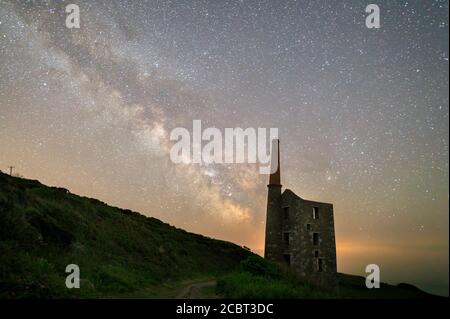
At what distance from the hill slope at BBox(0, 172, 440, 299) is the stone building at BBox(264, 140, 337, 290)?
9128 mm

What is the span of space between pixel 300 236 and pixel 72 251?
23.7m

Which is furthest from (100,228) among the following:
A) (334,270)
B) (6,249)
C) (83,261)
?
(334,270)

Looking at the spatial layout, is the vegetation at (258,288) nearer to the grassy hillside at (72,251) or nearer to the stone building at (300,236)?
the grassy hillside at (72,251)

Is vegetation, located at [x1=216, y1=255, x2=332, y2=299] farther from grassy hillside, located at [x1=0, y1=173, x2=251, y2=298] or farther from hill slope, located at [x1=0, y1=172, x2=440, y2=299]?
grassy hillside, located at [x1=0, y1=173, x2=251, y2=298]

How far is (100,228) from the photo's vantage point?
1129 inches

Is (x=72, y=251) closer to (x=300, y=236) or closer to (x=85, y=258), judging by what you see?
(x=85, y=258)

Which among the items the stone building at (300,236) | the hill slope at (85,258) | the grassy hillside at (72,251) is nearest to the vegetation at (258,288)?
the hill slope at (85,258)

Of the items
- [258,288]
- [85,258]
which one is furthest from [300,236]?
[85,258]

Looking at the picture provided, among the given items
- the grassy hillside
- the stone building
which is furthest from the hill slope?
the stone building

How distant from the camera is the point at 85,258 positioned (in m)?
19.5

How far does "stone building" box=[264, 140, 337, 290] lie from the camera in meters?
36.2

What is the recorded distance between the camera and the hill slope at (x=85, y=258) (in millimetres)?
13773
